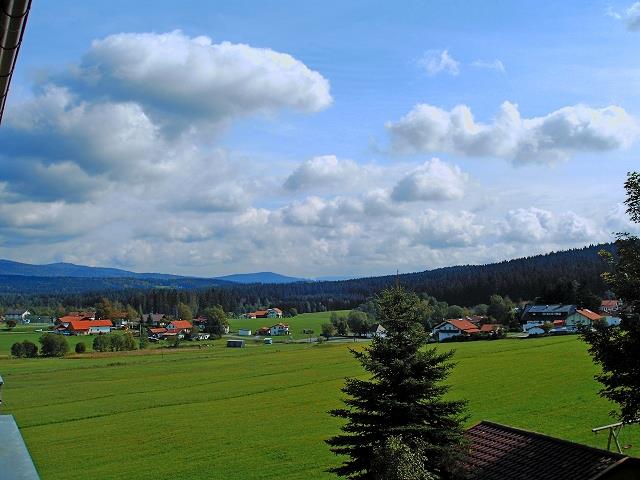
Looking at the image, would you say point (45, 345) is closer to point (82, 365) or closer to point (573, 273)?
point (82, 365)

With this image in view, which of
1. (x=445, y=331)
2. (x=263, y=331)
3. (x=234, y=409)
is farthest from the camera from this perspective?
(x=263, y=331)

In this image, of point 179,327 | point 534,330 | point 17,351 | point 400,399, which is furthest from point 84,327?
point 400,399

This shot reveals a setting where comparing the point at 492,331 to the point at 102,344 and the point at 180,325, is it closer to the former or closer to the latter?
the point at 102,344

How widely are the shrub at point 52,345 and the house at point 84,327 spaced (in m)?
56.2

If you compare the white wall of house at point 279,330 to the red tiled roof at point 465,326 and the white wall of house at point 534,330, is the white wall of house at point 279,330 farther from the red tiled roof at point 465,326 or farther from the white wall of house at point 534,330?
the white wall of house at point 534,330

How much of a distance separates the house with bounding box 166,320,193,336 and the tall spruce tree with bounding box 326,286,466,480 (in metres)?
150

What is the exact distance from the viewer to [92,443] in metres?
Result: 39.9

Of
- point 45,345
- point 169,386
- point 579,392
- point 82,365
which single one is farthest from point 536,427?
point 45,345

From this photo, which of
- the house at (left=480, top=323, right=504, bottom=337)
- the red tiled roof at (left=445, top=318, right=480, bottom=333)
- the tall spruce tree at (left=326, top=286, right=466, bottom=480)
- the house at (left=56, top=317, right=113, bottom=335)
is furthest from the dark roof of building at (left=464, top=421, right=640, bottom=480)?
the house at (left=56, top=317, right=113, bottom=335)

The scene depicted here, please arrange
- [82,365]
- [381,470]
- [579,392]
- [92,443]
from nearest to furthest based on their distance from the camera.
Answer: [381,470] → [92,443] → [579,392] → [82,365]

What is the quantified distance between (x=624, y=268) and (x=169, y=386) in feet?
190

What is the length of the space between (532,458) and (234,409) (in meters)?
36.2

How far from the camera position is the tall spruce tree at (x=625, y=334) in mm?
17922

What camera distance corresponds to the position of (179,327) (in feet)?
573
